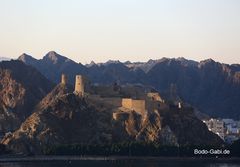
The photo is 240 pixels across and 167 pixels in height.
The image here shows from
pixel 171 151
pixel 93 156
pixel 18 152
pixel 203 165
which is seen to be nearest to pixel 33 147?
pixel 18 152

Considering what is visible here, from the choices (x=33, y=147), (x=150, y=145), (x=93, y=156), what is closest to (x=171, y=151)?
(x=150, y=145)

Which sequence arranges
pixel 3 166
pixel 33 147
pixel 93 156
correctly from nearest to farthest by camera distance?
pixel 3 166
pixel 93 156
pixel 33 147

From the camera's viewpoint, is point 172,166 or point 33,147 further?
point 33,147

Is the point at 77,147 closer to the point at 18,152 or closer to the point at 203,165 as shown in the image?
the point at 18,152

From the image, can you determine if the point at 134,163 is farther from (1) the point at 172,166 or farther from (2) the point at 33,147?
(2) the point at 33,147

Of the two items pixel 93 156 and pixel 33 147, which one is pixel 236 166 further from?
pixel 33 147

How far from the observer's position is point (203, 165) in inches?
6673

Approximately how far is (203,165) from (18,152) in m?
50.8

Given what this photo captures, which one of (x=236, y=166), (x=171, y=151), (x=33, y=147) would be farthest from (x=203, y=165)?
(x=33, y=147)

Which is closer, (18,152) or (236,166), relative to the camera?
(236,166)

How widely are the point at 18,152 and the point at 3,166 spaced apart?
3478 centimetres

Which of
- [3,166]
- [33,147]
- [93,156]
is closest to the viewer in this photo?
[3,166]

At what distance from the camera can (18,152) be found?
19588 cm

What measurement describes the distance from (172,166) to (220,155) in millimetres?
32367
